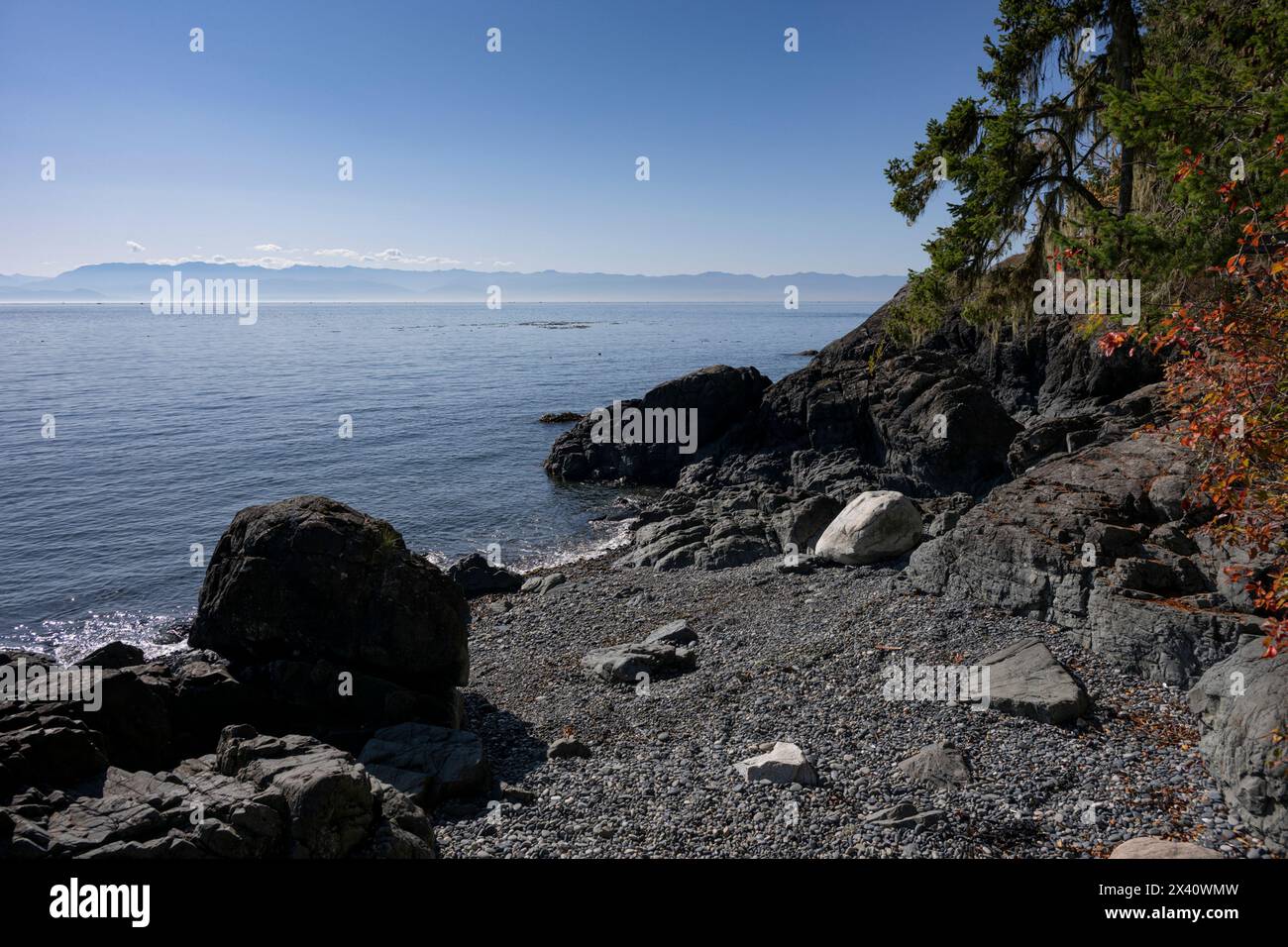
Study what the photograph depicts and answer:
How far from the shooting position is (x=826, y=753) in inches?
404

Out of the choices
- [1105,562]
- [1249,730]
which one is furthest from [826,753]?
[1105,562]

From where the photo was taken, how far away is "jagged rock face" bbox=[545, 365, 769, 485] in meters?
39.3

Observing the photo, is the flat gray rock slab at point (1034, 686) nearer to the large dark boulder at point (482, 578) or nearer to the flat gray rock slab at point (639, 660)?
the flat gray rock slab at point (639, 660)

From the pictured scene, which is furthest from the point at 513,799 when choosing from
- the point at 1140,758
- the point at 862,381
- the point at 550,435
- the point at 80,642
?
the point at 550,435

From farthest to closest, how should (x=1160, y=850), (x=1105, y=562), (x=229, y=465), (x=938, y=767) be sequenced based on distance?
(x=229, y=465)
(x=1105, y=562)
(x=938, y=767)
(x=1160, y=850)

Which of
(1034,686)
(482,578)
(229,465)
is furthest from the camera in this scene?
(229,465)

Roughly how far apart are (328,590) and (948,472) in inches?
825

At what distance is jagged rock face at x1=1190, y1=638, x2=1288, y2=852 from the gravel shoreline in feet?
0.97

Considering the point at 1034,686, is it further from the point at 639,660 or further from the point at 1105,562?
the point at 639,660

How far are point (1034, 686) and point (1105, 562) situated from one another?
3.72 m

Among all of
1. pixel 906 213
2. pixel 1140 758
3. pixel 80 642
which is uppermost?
pixel 906 213

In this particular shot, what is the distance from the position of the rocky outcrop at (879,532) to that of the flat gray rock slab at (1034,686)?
669 cm
